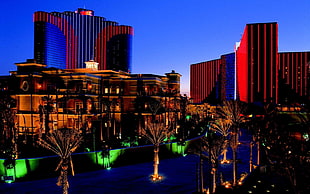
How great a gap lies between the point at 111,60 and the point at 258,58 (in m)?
46.5

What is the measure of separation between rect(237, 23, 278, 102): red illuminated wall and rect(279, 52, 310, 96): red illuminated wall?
30.7 meters

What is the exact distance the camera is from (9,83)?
3534 centimetres

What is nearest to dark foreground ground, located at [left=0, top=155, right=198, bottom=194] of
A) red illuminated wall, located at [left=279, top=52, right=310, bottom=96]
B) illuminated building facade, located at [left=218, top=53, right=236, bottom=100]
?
red illuminated wall, located at [left=279, top=52, right=310, bottom=96]

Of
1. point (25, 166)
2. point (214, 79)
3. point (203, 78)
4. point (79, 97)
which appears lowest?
point (25, 166)

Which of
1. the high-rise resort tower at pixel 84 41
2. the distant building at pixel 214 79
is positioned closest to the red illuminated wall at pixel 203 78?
the distant building at pixel 214 79

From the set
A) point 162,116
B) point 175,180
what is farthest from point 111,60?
point 175,180

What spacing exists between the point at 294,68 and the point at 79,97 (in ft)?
267

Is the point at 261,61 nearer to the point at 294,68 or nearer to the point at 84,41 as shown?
the point at 294,68

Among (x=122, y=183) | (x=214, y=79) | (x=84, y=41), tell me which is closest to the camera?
(x=122, y=183)

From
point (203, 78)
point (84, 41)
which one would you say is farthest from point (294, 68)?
point (84, 41)

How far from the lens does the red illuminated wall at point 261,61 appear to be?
205 ft

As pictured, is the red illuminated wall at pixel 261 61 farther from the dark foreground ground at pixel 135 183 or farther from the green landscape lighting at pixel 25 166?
the green landscape lighting at pixel 25 166

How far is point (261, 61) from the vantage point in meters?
63.4

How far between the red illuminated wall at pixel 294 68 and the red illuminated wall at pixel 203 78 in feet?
122
